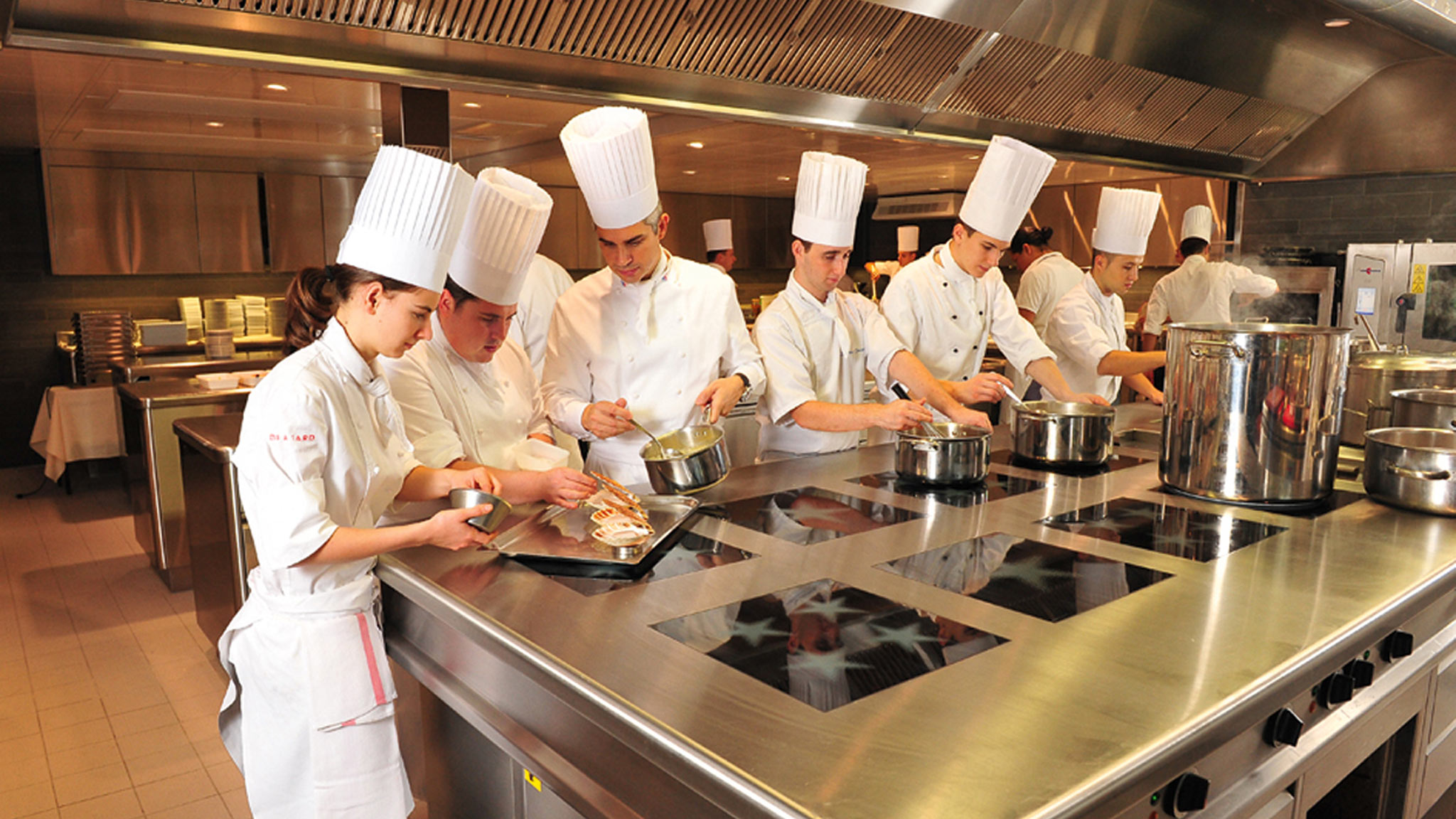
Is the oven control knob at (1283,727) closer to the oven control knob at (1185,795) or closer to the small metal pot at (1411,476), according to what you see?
the oven control knob at (1185,795)

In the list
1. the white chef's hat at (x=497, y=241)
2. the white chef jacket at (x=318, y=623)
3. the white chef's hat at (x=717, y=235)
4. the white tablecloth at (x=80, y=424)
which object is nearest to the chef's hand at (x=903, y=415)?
the white chef's hat at (x=497, y=241)

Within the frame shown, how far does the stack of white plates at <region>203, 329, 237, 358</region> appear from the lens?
6246mm

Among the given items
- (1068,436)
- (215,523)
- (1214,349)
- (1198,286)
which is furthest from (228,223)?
(1214,349)

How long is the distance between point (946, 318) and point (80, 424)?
571 cm

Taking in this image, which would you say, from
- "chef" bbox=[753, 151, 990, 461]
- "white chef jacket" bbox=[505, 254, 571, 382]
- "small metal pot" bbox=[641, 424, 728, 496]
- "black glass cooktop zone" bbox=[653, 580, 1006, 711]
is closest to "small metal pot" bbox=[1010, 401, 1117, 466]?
"chef" bbox=[753, 151, 990, 461]

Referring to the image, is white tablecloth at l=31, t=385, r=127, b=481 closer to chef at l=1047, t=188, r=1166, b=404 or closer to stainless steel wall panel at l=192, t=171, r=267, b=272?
stainless steel wall panel at l=192, t=171, r=267, b=272

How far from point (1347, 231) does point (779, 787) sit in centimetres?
679

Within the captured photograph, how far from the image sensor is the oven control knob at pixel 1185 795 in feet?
3.64

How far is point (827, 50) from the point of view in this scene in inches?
127

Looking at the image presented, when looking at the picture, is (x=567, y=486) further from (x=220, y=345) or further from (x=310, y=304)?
(x=220, y=345)

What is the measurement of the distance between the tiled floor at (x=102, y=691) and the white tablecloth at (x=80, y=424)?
2.92ft

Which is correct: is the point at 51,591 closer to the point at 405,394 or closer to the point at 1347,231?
the point at 405,394

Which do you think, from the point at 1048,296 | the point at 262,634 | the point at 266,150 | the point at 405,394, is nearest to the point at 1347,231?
the point at 1048,296

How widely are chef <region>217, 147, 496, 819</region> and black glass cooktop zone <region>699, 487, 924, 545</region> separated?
56 cm
